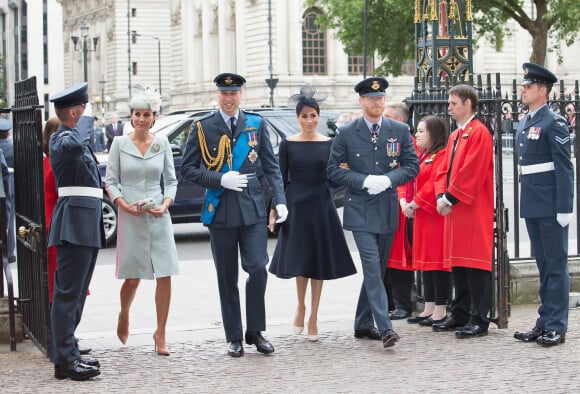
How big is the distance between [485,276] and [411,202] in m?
0.90

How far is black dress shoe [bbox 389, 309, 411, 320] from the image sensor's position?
9758 millimetres

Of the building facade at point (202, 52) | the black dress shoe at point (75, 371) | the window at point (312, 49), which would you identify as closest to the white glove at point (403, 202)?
the black dress shoe at point (75, 371)

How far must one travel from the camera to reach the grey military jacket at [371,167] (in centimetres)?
864

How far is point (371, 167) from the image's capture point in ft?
28.6

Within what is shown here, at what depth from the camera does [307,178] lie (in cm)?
899

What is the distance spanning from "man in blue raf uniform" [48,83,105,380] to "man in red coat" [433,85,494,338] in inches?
109

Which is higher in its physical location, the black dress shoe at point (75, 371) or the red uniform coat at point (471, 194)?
the red uniform coat at point (471, 194)

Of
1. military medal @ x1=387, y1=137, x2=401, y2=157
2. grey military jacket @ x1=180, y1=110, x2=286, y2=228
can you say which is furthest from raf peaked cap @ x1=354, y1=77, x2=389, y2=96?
grey military jacket @ x1=180, y1=110, x2=286, y2=228

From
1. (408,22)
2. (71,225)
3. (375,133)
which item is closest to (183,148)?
(375,133)

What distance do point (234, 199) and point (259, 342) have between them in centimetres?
106

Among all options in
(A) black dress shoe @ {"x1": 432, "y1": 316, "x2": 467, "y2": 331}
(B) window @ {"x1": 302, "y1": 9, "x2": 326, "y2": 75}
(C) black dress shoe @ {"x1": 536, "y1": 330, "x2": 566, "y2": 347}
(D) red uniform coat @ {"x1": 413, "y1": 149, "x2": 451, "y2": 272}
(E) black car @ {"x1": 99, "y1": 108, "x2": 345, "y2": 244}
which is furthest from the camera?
(B) window @ {"x1": 302, "y1": 9, "x2": 326, "y2": 75}

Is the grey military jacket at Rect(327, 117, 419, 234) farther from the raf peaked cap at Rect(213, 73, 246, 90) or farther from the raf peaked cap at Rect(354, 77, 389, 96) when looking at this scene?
the raf peaked cap at Rect(213, 73, 246, 90)

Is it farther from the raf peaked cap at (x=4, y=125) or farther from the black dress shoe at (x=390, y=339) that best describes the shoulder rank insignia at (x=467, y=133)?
the raf peaked cap at (x=4, y=125)

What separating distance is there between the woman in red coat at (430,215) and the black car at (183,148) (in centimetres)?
601
